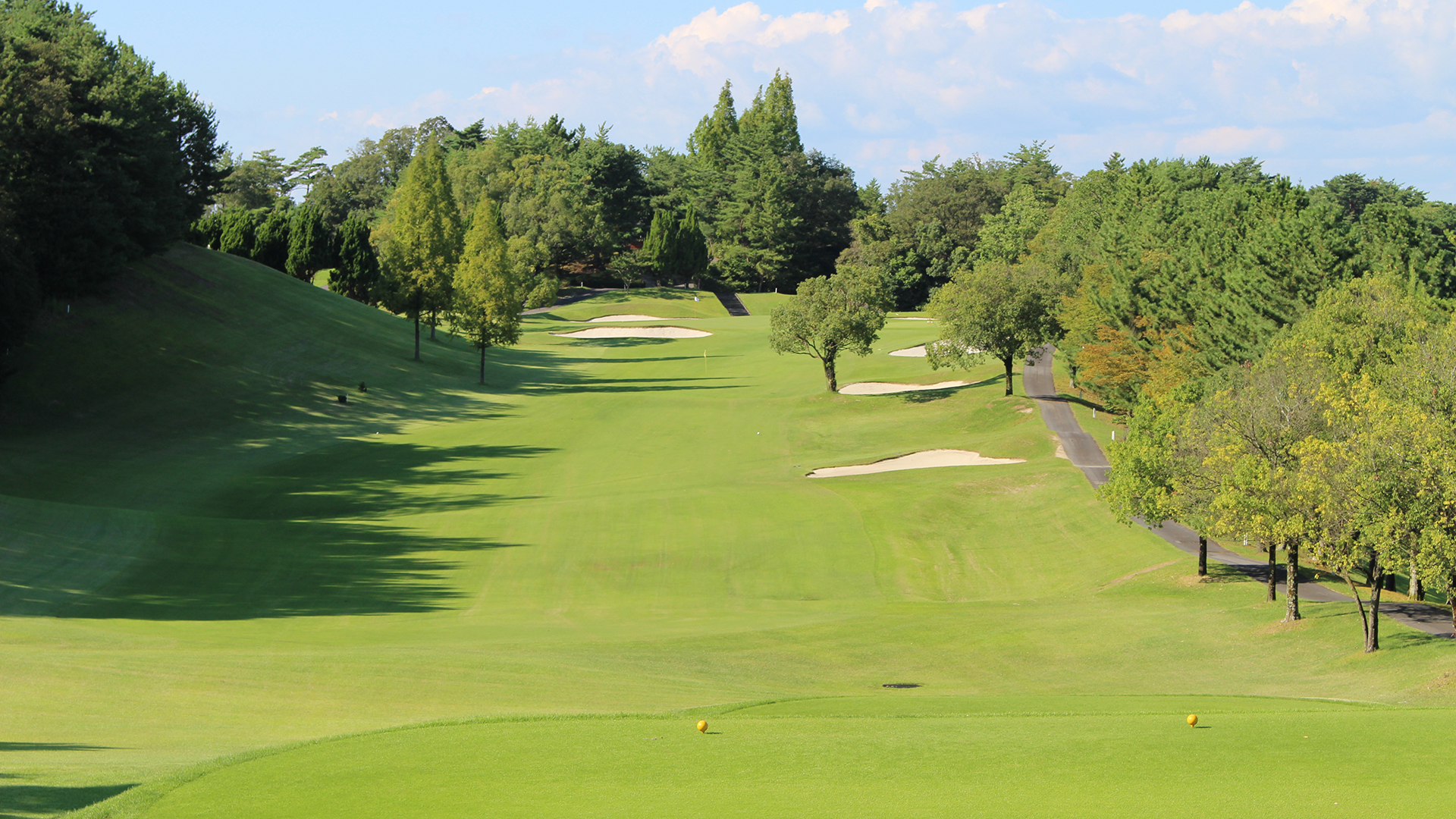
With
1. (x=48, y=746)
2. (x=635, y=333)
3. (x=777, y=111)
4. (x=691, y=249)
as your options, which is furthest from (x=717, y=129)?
(x=48, y=746)

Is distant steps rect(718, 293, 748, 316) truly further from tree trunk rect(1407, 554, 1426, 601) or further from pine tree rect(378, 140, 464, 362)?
tree trunk rect(1407, 554, 1426, 601)

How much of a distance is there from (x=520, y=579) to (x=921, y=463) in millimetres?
22756

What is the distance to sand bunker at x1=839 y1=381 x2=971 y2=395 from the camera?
214ft

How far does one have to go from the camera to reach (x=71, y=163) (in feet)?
163

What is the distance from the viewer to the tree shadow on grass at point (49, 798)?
34.2 ft

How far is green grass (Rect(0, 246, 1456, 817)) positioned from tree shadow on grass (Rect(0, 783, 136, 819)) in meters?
0.06

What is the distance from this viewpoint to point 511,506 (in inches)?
1575

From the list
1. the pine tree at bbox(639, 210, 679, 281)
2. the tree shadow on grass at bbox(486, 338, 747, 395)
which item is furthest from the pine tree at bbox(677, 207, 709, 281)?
the tree shadow on grass at bbox(486, 338, 747, 395)

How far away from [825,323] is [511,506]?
2781 cm

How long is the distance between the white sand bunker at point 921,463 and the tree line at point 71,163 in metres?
34.9

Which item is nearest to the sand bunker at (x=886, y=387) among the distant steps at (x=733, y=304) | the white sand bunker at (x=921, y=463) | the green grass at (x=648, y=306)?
the white sand bunker at (x=921, y=463)

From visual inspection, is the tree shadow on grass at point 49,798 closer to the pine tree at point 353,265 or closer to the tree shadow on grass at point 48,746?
the tree shadow on grass at point 48,746

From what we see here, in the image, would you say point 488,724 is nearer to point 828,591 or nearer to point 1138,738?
point 1138,738

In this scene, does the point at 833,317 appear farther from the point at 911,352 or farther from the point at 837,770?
the point at 837,770
